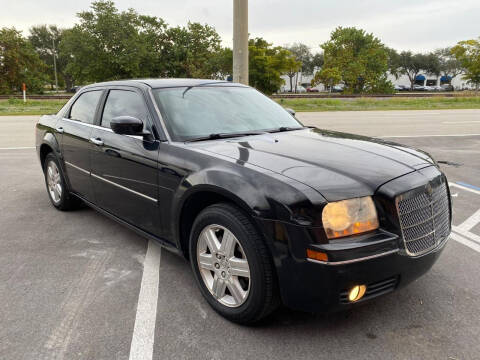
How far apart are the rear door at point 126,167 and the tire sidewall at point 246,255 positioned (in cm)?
58

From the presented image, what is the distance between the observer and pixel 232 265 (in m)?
2.73

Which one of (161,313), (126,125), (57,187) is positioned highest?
(126,125)

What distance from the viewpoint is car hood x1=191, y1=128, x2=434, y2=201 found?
8.23 ft

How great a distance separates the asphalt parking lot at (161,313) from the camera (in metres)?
2.55

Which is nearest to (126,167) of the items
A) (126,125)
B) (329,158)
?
(126,125)

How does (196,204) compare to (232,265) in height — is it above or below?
above

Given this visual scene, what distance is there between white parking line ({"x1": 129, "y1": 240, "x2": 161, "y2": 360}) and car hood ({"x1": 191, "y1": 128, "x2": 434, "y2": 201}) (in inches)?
45.3

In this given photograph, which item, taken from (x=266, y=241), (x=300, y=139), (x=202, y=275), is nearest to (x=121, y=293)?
(x=202, y=275)

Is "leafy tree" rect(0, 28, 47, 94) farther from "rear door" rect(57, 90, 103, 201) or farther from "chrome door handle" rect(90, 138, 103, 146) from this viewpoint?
"chrome door handle" rect(90, 138, 103, 146)

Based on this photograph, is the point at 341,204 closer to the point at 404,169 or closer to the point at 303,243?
the point at 303,243

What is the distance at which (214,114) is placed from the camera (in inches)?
146

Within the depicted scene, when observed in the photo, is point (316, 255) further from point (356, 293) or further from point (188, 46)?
point (188, 46)

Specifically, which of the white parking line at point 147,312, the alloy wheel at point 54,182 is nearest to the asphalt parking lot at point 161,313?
the white parking line at point 147,312

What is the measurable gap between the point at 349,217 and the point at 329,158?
0.57 m
